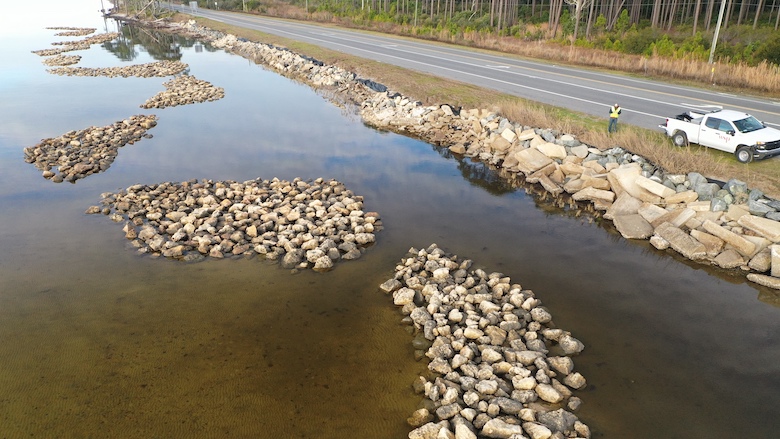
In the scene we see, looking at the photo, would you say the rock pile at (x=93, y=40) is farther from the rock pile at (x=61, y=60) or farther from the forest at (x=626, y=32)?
the forest at (x=626, y=32)

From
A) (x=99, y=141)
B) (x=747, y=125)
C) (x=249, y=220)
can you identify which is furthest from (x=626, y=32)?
(x=99, y=141)

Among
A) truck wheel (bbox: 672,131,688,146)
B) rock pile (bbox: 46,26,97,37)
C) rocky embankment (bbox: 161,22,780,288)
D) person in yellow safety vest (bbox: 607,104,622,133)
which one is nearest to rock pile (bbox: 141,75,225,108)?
rocky embankment (bbox: 161,22,780,288)

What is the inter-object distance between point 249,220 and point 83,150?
12.3 meters

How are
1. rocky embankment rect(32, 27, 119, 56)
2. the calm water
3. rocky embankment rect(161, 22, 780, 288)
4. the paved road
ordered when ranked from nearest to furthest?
the calm water → rocky embankment rect(161, 22, 780, 288) → the paved road → rocky embankment rect(32, 27, 119, 56)

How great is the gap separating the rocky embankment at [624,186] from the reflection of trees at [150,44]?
35.0 metres

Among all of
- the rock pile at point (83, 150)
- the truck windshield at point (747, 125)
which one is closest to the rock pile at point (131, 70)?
the rock pile at point (83, 150)

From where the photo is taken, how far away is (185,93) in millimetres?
33812

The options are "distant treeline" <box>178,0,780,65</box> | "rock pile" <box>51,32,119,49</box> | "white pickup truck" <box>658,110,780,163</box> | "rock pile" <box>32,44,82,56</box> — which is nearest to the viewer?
"white pickup truck" <box>658,110,780,163</box>

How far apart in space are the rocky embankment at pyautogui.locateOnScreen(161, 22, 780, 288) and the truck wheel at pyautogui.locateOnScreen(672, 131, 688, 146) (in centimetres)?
236

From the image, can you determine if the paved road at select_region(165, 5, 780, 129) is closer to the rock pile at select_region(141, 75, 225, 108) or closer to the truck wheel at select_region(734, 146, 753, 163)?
the truck wheel at select_region(734, 146, 753, 163)

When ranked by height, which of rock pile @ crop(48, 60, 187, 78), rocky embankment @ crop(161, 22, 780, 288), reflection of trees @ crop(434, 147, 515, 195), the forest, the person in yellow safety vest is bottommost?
reflection of trees @ crop(434, 147, 515, 195)

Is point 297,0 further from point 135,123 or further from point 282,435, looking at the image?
point 282,435

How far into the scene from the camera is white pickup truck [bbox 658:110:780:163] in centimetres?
1673

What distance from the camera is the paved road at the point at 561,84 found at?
23.4 meters
